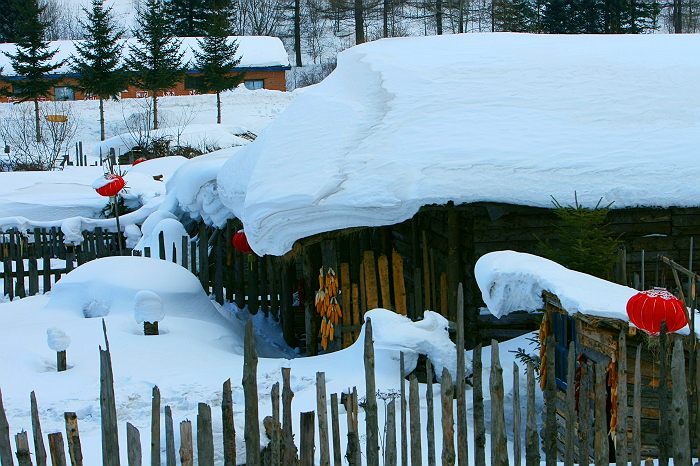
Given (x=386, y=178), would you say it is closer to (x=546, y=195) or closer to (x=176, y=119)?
(x=546, y=195)

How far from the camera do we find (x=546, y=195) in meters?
9.30

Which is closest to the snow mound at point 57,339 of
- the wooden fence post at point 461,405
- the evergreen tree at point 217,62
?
the wooden fence post at point 461,405

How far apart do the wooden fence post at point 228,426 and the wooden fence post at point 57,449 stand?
82cm

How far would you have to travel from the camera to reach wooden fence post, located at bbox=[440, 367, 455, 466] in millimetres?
4984

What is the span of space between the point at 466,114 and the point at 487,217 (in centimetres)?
163

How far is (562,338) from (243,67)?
140 feet

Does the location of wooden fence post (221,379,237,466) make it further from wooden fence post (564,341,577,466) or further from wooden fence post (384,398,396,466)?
wooden fence post (564,341,577,466)

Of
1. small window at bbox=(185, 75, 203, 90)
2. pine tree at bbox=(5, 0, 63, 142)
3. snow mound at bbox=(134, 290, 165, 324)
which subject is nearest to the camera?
snow mound at bbox=(134, 290, 165, 324)

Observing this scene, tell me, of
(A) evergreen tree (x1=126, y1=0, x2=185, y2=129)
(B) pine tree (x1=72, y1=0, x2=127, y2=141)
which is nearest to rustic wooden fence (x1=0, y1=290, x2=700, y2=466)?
(A) evergreen tree (x1=126, y1=0, x2=185, y2=129)

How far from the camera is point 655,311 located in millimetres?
5363

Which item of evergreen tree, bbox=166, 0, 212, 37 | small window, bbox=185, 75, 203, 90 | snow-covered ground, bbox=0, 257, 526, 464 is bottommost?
snow-covered ground, bbox=0, 257, 526, 464

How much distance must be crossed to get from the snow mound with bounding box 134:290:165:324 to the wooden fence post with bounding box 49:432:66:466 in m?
4.81

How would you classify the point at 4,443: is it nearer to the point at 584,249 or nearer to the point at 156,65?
the point at 584,249

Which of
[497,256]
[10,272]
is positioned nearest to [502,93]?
[497,256]
